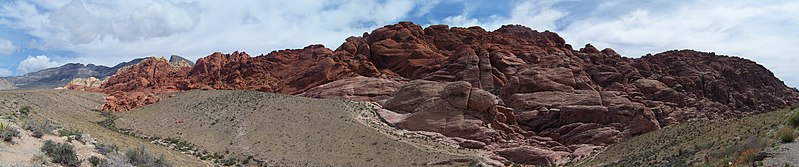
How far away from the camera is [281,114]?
45469mm

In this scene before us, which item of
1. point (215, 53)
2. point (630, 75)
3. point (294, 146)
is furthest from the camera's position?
point (215, 53)

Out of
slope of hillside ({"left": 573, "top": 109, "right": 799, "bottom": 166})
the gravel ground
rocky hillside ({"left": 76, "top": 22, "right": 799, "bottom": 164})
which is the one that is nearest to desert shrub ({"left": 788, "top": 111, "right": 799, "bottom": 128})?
slope of hillside ({"left": 573, "top": 109, "right": 799, "bottom": 166})

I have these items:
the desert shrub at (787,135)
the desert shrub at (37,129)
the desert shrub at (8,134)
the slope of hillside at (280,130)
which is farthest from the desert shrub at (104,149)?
the desert shrub at (787,135)

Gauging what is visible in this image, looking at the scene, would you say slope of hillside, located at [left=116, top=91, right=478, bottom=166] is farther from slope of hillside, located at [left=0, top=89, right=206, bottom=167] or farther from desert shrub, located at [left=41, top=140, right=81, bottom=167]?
desert shrub, located at [left=41, top=140, right=81, bottom=167]

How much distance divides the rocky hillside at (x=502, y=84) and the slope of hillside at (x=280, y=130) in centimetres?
394

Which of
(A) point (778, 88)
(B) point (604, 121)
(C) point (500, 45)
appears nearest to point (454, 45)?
(C) point (500, 45)

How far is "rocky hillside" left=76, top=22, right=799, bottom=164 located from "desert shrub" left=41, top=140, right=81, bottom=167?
27093 millimetres

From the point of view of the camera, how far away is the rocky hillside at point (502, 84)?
4172cm

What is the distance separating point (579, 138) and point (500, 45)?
2149cm

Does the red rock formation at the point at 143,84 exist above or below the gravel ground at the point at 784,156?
above

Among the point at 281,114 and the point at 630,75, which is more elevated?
the point at 630,75

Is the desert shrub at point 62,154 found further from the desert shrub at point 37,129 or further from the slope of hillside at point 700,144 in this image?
the slope of hillside at point 700,144

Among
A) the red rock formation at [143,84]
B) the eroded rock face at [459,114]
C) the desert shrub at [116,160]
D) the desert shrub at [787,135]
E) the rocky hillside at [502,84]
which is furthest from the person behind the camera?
the red rock formation at [143,84]

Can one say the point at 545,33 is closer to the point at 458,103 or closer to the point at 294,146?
the point at 458,103
